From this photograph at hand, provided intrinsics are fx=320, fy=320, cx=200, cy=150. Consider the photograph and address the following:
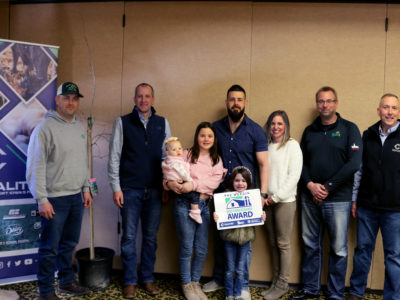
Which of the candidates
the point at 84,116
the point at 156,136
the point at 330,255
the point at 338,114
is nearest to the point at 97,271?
the point at 156,136

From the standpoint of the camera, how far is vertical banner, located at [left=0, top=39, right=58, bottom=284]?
301 cm

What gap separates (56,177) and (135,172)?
0.65 metres

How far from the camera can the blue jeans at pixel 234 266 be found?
8.86 ft

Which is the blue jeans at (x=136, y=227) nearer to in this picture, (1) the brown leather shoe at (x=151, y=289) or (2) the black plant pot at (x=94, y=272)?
(1) the brown leather shoe at (x=151, y=289)

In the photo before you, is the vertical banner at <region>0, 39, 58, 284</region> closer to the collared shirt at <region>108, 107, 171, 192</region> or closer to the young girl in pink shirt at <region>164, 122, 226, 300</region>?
the collared shirt at <region>108, 107, 171, 192</region>

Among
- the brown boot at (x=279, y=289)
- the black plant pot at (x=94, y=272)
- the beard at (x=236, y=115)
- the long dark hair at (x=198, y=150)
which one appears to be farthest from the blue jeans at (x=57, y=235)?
Answer: the brown boot at (x=279, y=289)

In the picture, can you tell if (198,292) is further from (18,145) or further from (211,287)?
(18,145)

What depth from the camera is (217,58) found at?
3301 millimetres

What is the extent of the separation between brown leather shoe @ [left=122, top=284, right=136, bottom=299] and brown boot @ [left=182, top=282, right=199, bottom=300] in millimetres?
458

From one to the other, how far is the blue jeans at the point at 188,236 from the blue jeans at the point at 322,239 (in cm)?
96

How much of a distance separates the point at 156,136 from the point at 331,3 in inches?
85.9

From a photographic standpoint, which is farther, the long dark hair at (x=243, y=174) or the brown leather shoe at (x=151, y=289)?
the brown leather shoe at (x=151, y=289)

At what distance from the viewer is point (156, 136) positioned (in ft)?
9.70

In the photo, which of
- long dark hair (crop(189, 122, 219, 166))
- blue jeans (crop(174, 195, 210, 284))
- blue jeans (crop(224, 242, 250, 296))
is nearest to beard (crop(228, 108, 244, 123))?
long dark hair (crop(189, 122, 219, 166))
